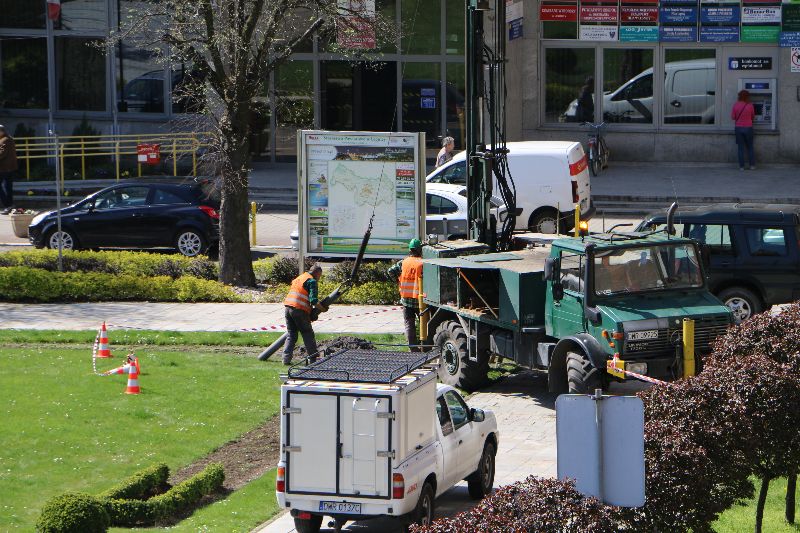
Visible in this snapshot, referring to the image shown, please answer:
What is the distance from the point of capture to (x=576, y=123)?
125 ft

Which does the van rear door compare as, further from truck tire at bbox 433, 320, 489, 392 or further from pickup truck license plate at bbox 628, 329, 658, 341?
pickup truck license plate at bbox 628, 329, 658, 341

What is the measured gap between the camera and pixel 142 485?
13672mm

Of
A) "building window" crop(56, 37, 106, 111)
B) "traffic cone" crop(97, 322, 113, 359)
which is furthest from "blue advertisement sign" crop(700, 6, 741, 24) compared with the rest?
"traffic cone" crop(97, 322, 113, 359)

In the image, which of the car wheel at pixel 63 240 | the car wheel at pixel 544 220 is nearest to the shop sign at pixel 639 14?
the car wheel at pixel 544 220

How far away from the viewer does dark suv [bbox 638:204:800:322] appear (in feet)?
69.5

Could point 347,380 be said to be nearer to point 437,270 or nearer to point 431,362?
point 431,362

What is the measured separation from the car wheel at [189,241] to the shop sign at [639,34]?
15648 mm

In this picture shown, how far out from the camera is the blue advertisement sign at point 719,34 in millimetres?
36750

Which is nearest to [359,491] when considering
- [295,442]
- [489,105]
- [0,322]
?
[295,442]

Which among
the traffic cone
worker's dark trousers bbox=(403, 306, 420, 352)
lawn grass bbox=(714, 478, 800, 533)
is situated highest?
worker's dark trousers bbox=(403, 306, 420, 352)

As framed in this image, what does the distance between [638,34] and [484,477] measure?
2567 cm

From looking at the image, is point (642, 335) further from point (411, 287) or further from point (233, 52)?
point (233, 52)

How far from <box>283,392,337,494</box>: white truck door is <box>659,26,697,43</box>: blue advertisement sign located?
91.0 feet

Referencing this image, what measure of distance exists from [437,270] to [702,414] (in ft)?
26.6
